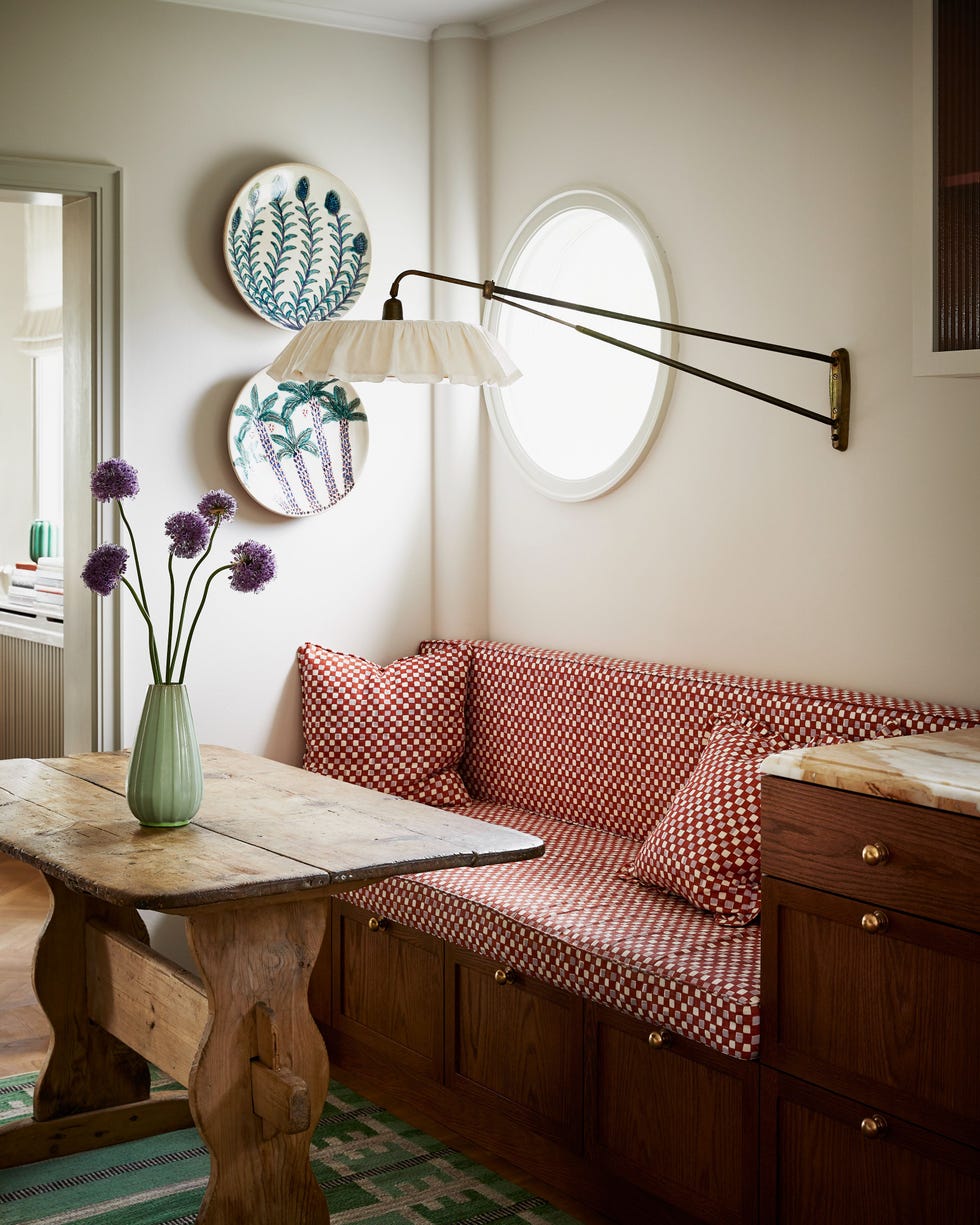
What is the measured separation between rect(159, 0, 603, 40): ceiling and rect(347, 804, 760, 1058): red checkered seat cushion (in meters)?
2.27

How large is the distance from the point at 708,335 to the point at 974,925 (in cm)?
143

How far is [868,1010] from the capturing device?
207 centimetres

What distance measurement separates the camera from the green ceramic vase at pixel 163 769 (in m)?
2.43

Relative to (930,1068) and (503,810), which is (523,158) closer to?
(503,810)

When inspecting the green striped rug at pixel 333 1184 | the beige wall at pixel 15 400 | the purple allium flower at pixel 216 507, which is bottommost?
the green striped rug at pixel 333 1184

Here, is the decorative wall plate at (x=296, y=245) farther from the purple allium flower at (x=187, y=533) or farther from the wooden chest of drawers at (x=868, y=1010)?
the wooden chest of drawers at (x=868, y=1010)

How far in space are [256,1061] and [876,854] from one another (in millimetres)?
1077

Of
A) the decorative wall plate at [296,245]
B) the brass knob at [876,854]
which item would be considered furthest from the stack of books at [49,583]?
the brass knob at [876,854]

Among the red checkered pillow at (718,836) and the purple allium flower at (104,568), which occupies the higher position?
the purple allium flower at (104,568)

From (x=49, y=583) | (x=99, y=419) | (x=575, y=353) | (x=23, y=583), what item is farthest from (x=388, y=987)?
(x=23, y=583)

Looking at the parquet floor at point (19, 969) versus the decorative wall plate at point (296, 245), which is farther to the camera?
the decorative wall plate at point (296, 245)

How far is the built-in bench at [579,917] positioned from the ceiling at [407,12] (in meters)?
1.75

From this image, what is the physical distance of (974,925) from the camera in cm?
191

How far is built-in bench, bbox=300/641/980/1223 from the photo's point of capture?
242cm
